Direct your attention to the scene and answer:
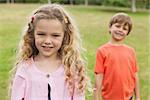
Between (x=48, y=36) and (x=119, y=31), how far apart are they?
5.20ft

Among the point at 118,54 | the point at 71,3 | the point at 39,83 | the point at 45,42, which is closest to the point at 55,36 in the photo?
the point at 45,42

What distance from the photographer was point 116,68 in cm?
430

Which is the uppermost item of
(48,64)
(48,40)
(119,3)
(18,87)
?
(48,40)

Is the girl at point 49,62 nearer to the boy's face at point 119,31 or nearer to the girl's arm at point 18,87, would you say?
the girl's arm at point 18,87

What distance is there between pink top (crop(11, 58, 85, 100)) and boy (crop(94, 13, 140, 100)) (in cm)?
139

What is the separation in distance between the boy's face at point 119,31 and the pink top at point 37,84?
1.47m

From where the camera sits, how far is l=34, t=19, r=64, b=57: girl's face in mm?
2859

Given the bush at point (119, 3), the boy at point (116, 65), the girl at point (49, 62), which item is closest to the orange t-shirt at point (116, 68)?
the boy at point (116, 65)

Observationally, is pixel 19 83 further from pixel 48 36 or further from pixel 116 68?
pixel 116 68

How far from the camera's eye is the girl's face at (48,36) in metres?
2.86

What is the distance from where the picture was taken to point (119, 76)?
430 centimetres

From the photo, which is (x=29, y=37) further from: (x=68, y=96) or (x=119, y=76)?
(x=119, y=76)

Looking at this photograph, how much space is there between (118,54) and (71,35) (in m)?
1.35

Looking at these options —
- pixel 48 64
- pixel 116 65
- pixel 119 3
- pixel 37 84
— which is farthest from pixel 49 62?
pixel 119 3
